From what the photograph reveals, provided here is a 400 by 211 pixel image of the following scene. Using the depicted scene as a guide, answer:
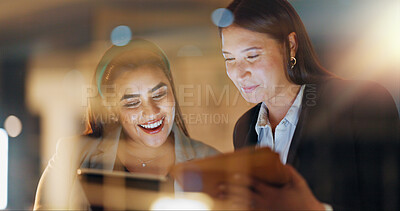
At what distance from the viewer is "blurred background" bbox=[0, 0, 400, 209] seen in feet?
5.16

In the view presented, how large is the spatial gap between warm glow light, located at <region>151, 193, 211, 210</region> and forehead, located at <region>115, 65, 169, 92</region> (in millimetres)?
529

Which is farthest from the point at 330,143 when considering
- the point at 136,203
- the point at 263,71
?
the point at 136,203

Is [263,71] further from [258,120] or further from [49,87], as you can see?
[49,87]

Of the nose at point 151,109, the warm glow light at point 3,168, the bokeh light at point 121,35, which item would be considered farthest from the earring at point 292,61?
the warm glow light at point 3,168

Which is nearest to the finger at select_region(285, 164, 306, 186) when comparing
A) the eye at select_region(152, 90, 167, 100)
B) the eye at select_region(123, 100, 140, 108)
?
the eye at select_region(152, 90, 167, 100)

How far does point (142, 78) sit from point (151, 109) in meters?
0.16

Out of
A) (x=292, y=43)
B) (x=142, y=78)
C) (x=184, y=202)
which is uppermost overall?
(x=292, y=43)

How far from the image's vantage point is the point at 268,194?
1513 millimetres

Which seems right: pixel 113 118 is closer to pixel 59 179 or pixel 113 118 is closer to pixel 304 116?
pixel 59 179

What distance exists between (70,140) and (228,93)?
875 millimetres

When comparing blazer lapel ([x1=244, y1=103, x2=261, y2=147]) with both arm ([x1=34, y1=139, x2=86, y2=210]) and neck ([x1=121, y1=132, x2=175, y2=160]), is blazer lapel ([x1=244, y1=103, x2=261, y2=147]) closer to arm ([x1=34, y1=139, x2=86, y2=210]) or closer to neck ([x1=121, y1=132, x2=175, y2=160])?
neck ([x1=121, y1=132, x2=175, y2=160])

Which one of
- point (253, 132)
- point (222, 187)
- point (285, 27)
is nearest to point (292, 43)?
point (285, 27)

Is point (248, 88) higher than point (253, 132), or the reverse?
point (248, 88)

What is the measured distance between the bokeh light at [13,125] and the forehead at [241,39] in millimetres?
1213
